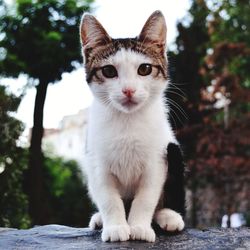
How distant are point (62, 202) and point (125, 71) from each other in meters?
5.93

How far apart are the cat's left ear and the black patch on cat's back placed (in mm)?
539

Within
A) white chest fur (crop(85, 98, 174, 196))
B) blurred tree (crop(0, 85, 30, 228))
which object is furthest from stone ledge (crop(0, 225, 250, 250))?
blurred tree (crop(0, 85, 30, 228))

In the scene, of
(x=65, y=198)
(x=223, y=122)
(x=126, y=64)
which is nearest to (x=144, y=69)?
(x=126, y=64)

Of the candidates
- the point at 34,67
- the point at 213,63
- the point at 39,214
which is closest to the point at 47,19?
the point at 34,67

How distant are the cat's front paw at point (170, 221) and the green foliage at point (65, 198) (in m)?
5.06

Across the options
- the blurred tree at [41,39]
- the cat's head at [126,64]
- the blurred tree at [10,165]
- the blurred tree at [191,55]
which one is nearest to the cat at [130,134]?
the cat's head at [126,64]

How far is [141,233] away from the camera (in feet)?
6.04

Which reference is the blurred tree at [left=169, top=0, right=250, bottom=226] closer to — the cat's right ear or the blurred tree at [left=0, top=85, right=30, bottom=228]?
the blurred tree at [left=0, top=85, right=30, bottom=228]

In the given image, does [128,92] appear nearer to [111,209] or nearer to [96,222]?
[111,209]

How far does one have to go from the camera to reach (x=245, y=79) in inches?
282

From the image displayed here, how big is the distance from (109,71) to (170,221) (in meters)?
0.80

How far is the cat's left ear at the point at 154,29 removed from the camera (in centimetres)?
207

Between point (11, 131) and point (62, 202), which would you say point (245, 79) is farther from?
point (11, 131)

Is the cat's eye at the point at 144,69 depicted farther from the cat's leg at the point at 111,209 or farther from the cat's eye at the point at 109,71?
the cat's leg at the point at 111,209
